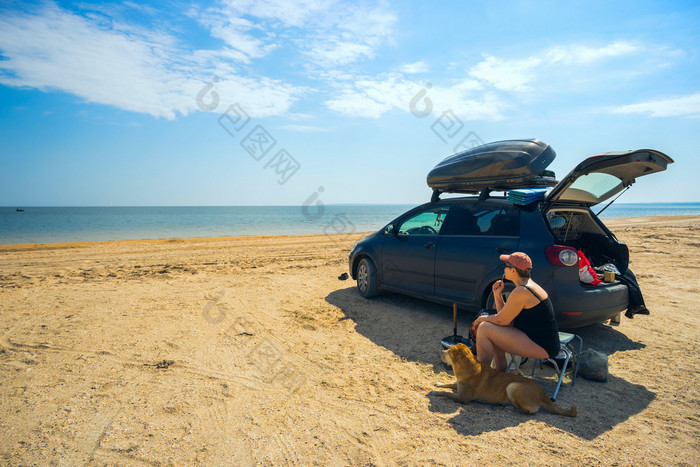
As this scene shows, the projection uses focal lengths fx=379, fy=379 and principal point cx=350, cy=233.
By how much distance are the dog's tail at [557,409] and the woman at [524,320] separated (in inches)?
14.0

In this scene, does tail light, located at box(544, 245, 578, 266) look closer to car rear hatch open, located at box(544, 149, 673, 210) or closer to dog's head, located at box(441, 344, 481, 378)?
car rear hatch open, located at box(544, 149, 673, 210)

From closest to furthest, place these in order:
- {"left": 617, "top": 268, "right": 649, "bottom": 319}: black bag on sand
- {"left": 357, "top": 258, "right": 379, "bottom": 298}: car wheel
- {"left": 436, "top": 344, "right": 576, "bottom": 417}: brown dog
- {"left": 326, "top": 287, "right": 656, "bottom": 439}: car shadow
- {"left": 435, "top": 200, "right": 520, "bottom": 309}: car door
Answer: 1. {"left": 326, "top": 287, "right": 656, "bottom": 439}: car shadow
2. {"left": 436, "top": 344, "right": 576, "bottom": 417}: brown dog
3. {"left": 617, "top": 268, "right": 649, "bottom": 319}: black bag on sand
4. {"left": 435, "top": 200, "right": 520, "bottom": 309}: car door
5. {"left": 357, "top": 258, "right": 379, "bottom": 298}: car wheel

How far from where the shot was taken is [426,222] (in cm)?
571

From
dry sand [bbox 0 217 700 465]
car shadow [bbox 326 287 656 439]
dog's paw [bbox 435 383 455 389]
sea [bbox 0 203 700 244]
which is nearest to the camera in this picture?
dry sand [bbox 0 217 700 465]

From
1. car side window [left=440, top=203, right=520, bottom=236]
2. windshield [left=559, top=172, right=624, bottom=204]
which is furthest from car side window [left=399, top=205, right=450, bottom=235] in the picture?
windshield [left=559, top=172, right=624, bottom=204]

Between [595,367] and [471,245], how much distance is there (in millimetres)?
1837

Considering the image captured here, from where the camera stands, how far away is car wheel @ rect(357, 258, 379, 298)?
20.8 feet

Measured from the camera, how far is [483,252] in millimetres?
4617

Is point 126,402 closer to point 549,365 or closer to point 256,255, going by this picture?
point 549,365

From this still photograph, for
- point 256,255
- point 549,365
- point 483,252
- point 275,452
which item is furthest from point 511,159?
point 256,255

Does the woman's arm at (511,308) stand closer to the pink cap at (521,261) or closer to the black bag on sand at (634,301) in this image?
the pink cap at (521,261)

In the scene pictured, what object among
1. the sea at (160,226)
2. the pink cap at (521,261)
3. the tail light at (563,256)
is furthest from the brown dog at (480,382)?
the sea at (160,226)

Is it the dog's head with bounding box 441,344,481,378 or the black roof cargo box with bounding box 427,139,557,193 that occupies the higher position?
the black roof cargo box with bounding box 427,139,557,193

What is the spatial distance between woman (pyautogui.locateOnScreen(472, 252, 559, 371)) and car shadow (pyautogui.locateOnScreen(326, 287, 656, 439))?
48 centimetres
